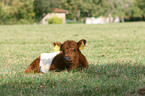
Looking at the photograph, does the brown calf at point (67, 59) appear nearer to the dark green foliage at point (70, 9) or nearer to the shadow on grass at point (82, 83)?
the shadow on grass at point (82, 83)

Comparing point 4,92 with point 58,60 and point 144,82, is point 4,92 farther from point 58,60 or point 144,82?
point 144,82

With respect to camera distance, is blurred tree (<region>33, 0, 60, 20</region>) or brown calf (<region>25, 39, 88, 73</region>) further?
blurred tree (<region>33, 0, 60, 20</region>)

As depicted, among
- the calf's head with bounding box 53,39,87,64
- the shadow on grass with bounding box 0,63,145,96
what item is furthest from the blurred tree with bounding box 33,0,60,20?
the shadow on grass with bounding box 0,63,145,96

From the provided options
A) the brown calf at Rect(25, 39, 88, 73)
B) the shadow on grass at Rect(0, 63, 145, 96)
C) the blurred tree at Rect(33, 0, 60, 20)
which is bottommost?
the shadow on grass at Rect(0, 63, 145, 96)

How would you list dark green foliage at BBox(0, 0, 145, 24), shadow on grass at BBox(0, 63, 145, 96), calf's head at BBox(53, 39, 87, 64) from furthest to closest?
dark green foliage at BBox(0, 0, 145, 24), calf's head at BBox(53, 39, 87, 64), shadow on grass at BBox(0, 63, 145, 96)

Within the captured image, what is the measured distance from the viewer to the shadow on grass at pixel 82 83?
148 inches

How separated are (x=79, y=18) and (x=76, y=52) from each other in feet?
241

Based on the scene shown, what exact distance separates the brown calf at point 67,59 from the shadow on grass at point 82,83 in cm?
18

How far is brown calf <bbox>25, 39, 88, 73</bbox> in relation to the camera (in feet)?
15.8

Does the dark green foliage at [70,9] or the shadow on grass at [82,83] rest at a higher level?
the dark green foliage at [70,9]

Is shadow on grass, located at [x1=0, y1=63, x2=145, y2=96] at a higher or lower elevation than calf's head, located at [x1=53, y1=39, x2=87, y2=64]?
lower

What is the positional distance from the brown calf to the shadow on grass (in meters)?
0.18

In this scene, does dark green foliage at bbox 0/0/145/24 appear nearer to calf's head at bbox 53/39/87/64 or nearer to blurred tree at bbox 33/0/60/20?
blurred tree at bbox 33/0/60/20

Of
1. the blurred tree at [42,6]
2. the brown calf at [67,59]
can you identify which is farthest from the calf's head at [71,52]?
the blurred tree at [42,6]
